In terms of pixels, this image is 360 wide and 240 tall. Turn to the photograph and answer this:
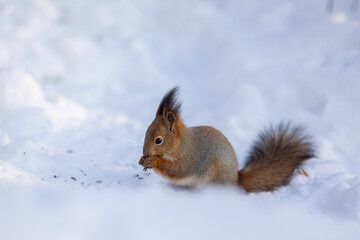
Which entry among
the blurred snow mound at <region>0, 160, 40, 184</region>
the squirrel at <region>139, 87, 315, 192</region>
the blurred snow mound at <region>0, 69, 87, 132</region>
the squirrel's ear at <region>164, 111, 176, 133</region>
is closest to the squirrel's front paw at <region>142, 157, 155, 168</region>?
the squirrel at <region>139, 87, 315, 192</region>

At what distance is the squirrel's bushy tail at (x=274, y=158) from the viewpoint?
2625 mm

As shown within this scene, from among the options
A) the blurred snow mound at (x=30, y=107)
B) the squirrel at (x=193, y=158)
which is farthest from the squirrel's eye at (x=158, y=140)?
the blurred snow mound at (x=30, y=107)

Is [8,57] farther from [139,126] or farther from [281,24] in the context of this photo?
[281,24]

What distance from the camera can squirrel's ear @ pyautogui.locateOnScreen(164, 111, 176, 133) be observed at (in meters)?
2.34

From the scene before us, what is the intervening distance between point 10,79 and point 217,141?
226cm

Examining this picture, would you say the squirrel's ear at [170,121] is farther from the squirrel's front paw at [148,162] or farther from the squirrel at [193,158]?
the squirrel's front paw at [148,162]

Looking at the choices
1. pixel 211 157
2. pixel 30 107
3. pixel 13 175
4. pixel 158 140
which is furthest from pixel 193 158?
pixel 30 107

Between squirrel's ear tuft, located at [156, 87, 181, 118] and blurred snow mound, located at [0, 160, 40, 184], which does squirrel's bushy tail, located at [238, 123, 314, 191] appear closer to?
squirrel's ear tuft, located at [156, 87, 181, 118]

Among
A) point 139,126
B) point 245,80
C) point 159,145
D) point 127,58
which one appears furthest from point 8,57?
point 159,145

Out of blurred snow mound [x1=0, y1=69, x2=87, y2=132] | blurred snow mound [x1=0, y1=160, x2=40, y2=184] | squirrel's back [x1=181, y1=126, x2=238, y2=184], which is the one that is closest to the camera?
blurred snow mound [x1=0, y1=160, x2=40, y2=184]

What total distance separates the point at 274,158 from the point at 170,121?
0.81 m

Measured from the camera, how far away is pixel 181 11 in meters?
5.41

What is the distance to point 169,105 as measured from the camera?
233cm

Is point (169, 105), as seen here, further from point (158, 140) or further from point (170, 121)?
point (158, 140)
